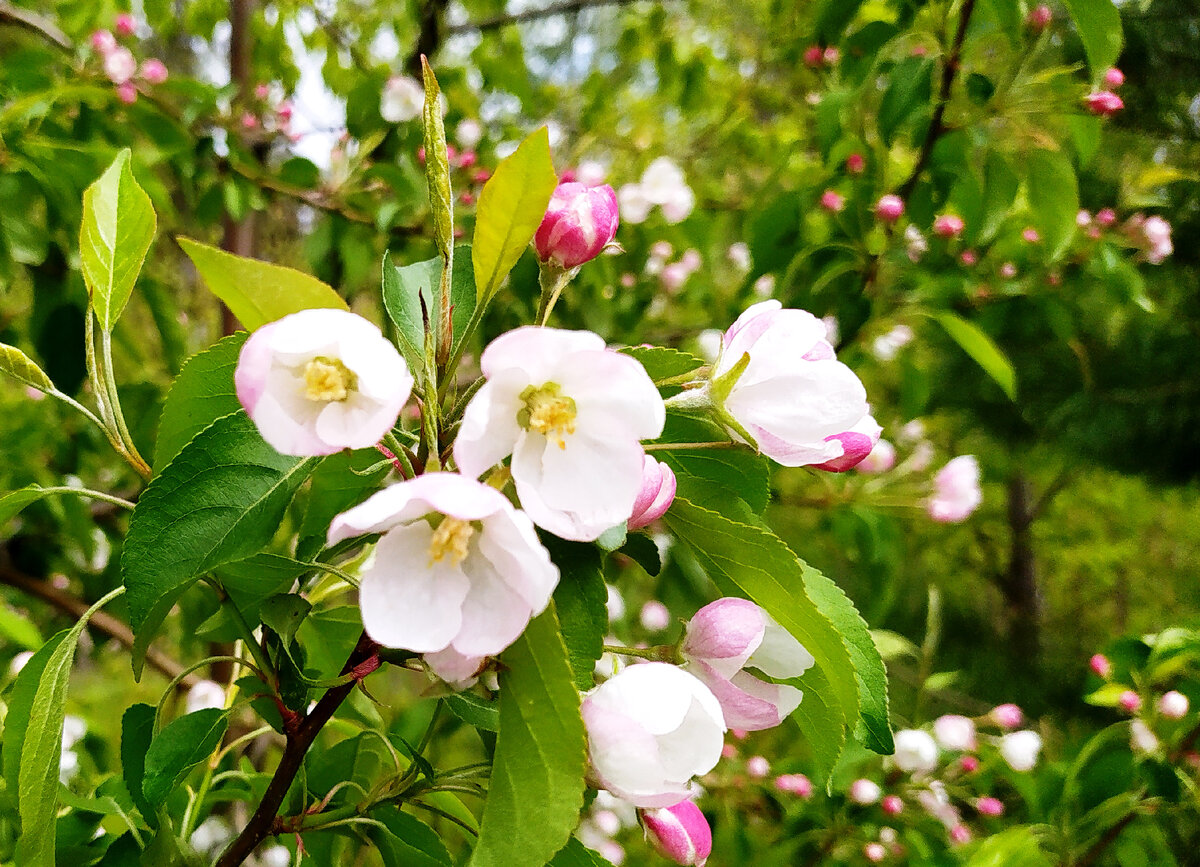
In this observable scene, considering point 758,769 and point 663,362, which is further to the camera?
point 758,769

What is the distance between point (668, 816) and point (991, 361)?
0.98 m

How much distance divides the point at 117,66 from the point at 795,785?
1709mm

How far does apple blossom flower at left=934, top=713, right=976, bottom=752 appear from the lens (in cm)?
137

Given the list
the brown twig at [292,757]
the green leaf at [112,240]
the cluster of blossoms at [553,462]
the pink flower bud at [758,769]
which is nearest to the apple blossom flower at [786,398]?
the cluster of blossoms at [553,462]

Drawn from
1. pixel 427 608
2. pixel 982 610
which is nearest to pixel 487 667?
pixel 427 608

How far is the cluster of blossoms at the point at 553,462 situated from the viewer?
0.34 metres

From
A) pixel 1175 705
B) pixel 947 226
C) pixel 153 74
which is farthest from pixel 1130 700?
pixel 153 74

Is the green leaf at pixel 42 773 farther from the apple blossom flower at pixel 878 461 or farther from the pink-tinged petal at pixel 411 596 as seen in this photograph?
the apple blossom flower at pixel 878 461

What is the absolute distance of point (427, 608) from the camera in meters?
0.36

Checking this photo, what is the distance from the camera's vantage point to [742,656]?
43 cm

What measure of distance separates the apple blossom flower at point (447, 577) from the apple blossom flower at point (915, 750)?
1.12 m

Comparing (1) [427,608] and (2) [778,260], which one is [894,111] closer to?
(2) [778,260]

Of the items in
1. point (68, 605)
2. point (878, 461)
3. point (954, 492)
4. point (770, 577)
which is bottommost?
point (954, 492)

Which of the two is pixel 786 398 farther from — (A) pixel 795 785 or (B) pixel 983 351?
(A) pixel 795 785
